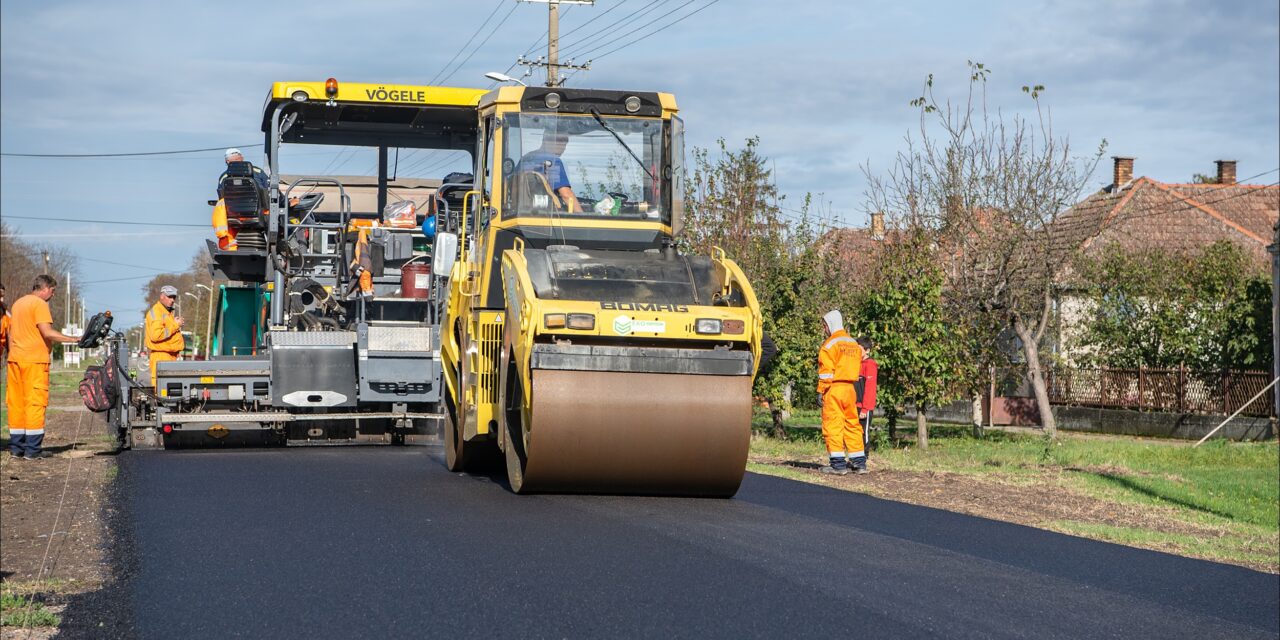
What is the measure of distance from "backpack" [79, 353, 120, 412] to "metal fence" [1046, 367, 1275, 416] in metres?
18.0

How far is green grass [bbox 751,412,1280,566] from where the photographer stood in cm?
1060

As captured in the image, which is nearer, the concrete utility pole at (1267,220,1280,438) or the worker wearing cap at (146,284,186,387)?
the worker wearing cap at (146,284,186,387)

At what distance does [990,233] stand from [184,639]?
17.9 metres

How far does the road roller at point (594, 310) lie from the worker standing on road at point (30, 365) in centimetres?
486

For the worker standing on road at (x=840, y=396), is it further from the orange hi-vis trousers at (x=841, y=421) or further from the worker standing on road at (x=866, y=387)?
the worker standing on road at (x=866, y=387)

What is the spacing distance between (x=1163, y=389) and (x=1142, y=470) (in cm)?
990

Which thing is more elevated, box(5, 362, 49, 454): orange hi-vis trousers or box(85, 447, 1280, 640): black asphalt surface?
box(5, 362, 49, 454): orange hi-vis trousers

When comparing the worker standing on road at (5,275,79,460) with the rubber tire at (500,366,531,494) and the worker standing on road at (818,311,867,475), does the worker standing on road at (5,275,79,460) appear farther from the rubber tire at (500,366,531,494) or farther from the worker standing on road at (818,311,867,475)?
the worker standing on road at (818,311,867,475)

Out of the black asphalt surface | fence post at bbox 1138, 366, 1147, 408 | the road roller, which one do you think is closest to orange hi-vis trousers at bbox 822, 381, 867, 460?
the black asphalt surface

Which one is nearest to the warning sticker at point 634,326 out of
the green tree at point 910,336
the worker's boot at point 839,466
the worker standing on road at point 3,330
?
the worker's boot at point 839,466

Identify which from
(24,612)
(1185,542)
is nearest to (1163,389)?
(1185,542)

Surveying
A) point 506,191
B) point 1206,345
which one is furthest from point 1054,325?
point 506,191

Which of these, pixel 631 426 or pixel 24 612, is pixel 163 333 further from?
pixel 24 612

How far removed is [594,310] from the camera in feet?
26.4
